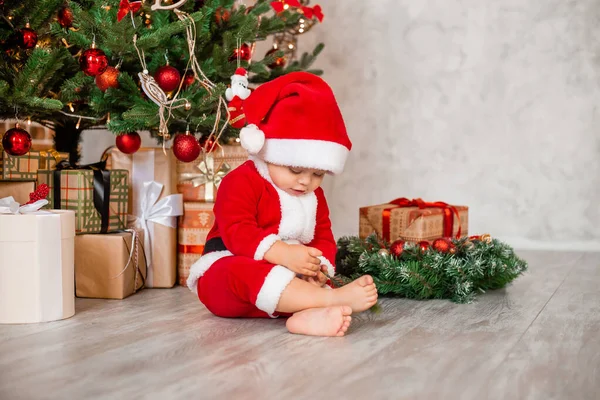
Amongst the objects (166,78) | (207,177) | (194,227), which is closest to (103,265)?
(194,227)

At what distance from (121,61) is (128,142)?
23 centimetres

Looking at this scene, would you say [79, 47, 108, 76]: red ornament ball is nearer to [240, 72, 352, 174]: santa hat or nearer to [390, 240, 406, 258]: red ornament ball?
[240, 72, 352, 174]: santa hat

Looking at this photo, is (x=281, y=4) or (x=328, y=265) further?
(x=281, y=4)

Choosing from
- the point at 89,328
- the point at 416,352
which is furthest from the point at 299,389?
the point at 89,328

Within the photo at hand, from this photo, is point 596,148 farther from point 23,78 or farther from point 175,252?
point 23,78

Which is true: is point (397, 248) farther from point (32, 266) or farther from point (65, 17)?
point (65, 17)

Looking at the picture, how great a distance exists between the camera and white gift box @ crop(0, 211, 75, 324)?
146cm

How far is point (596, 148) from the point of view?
2.85m

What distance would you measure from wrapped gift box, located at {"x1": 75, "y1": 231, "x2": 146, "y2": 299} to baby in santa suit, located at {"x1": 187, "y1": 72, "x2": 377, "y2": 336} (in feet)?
0.89

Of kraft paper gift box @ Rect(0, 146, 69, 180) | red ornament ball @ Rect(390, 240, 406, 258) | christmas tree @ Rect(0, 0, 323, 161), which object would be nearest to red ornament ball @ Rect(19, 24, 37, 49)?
christmas tree @ Rect(0, 0, 323, 161)

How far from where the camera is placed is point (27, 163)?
1.84 metres

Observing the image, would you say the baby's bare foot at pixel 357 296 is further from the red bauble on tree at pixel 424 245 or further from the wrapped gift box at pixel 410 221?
the wrapped gift box at pixel 410 221

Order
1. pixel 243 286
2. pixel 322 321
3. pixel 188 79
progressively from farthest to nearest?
pixel 188 79 → pixel 243 286 → pixel 322 321

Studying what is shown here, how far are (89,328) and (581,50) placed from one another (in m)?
2.26
